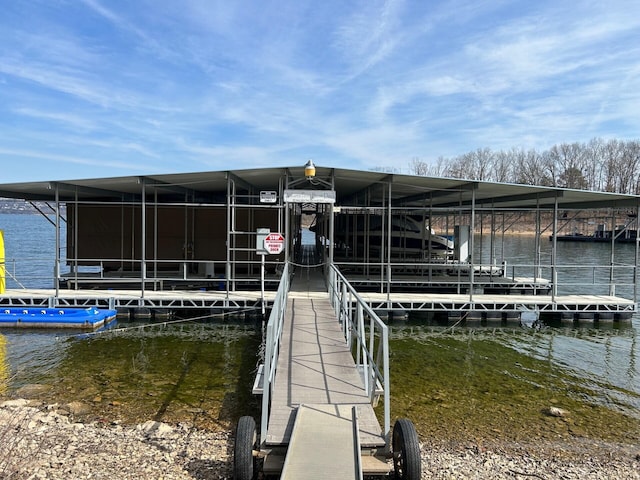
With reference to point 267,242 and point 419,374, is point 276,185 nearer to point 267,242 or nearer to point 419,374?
point 267,242

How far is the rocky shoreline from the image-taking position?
5230mm

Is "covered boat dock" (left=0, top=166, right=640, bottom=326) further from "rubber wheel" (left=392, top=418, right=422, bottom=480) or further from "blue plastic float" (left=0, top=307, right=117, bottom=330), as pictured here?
"rubber wheel" (left=392, top=418, right=422, bottom=480)

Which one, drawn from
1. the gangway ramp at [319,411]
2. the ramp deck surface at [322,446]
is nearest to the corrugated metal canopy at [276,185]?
the gangway ramp at [319,411]

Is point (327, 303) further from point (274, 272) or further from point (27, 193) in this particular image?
point (27, 193)

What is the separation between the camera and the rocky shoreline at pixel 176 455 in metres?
5.23

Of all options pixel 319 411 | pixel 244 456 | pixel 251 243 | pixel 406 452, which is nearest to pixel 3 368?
pixel 244 456

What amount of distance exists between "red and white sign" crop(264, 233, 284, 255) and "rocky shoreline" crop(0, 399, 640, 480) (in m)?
5.43

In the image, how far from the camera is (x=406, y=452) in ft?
15.1

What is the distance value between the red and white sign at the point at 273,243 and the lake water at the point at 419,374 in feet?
6.71

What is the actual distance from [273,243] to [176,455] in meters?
6.31

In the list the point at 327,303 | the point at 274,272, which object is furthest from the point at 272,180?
the point at 327,303

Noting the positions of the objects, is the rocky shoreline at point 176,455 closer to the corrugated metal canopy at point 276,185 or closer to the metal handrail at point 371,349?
the metal handrail at point 371,349

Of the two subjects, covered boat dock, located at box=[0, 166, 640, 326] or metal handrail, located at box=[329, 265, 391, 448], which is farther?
covered boat dock, located at box=[0, 166, 640, 326]

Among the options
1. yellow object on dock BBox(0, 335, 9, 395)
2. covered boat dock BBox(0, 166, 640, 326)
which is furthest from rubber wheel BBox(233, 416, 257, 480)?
covered boat dock BBox(0, 166, 640, 326)
